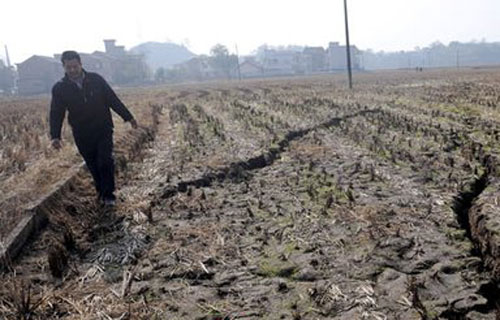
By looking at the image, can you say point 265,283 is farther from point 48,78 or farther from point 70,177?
point 48,78

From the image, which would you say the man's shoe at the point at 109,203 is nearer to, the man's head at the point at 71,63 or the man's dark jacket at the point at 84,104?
the man's dark jacket at the point at 84,104

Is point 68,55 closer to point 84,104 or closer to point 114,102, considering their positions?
point 84,104

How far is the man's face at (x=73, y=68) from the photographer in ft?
16.7

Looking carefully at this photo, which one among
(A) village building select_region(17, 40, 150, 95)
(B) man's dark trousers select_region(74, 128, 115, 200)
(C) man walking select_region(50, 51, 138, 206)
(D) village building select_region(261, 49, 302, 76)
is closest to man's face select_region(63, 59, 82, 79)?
(C) man walking select_region(50, 51, 138, 206)

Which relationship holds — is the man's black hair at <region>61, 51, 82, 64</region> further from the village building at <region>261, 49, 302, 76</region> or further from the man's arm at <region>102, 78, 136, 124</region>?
the village building at <region>261, 49, 302, 76</region>

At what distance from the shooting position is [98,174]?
573 cm

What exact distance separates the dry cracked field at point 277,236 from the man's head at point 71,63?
1.53m

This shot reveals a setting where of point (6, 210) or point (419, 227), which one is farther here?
point (6, 210)

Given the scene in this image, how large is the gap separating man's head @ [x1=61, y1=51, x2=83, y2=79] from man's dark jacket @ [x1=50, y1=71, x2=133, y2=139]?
0.13m

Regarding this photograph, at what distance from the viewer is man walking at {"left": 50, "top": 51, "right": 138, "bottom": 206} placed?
532 cm

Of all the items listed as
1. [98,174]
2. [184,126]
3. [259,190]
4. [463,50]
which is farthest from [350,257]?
[463,50]

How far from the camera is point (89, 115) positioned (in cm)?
542

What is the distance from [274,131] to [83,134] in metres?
5.45

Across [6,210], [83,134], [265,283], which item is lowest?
[265,283]
